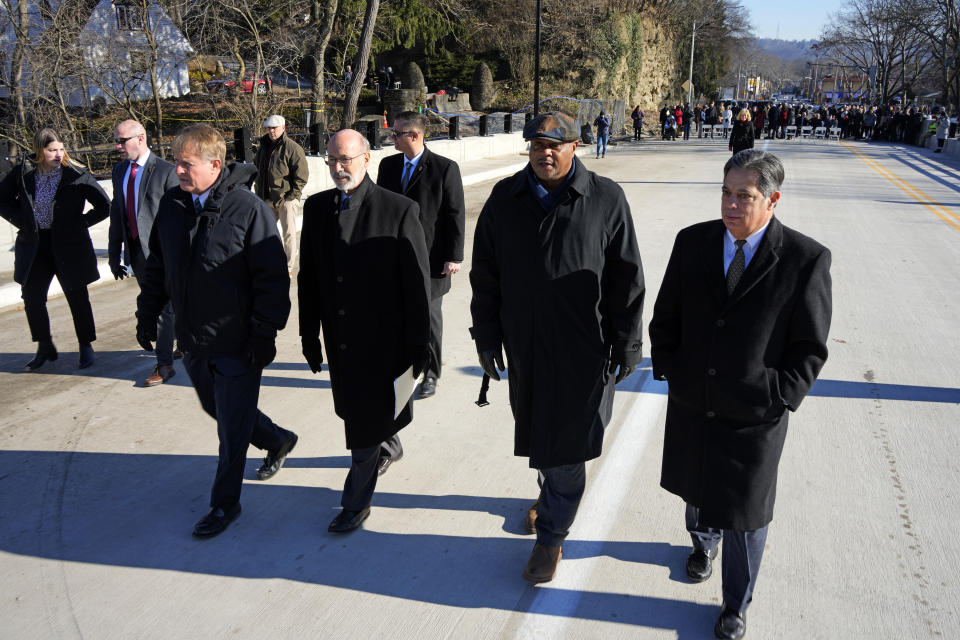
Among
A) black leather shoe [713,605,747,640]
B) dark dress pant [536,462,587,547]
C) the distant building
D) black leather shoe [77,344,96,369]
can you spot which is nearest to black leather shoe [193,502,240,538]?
dark dress pant [536,462,587,547]

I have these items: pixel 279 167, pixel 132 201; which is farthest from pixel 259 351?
pixel 279 167

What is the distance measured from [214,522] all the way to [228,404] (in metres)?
0.60

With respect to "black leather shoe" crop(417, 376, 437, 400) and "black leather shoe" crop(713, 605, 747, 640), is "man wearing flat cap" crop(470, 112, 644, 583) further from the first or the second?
"black leather shoe" crop(417, 376, 437, 400)

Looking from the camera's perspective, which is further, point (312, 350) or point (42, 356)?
point (42, 356)

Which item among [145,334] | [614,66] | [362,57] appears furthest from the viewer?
[614,66]

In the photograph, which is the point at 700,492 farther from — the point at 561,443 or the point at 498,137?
the point at 498,137

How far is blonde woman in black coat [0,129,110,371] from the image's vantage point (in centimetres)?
564

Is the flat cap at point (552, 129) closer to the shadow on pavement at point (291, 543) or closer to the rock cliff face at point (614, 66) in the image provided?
the shadow on pavement at point (291, 543)

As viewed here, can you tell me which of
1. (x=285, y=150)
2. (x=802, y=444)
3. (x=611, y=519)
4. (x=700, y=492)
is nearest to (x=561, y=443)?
(x=700, y=492)

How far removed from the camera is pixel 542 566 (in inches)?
127

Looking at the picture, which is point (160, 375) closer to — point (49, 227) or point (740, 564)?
point (49, 227)

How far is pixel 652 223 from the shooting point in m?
11.6

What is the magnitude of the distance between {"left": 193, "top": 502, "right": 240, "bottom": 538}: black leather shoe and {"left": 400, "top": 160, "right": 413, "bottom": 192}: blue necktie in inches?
98.5

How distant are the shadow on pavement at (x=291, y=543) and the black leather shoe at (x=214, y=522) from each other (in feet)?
0.12
